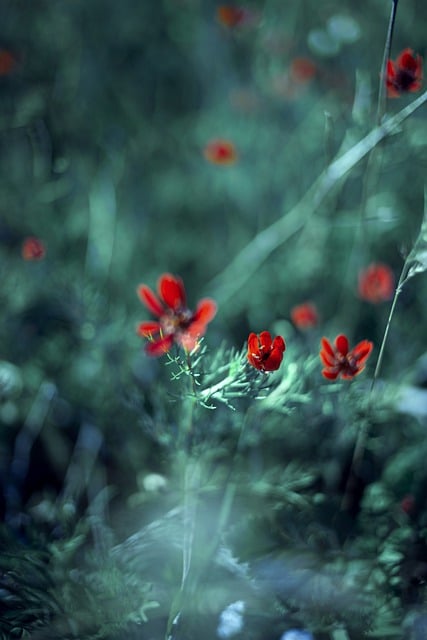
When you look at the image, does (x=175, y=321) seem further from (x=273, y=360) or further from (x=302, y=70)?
(x=302, y=70)

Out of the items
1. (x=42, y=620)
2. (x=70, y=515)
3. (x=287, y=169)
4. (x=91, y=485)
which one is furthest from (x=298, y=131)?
(x=42, y=620)

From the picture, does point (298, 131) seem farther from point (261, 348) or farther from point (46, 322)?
point (261, 348)

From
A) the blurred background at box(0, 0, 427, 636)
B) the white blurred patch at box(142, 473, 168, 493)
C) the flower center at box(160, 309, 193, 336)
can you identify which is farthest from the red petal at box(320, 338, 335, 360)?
the white blurred patch at box(142, 473, 168, 493)

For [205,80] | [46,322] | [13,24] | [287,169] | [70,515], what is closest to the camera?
[70,515]

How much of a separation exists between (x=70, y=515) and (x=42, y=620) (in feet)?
0.60

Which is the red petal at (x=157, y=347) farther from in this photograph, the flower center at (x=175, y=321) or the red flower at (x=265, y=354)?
the red flower at (x=265, y=354)

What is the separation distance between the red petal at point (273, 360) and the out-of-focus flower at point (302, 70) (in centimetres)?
148

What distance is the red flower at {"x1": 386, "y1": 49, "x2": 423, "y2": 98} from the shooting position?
117 cm

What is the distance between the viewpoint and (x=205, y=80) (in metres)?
2.52

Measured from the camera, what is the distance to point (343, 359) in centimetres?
111

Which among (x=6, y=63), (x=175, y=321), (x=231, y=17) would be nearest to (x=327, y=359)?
(x=175, y=321)

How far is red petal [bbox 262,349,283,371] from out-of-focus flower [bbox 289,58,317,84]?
1.48m

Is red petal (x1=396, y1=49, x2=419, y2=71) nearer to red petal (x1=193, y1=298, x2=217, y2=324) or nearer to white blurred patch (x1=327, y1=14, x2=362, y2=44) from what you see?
red petal (x1=193, y1=298, x2=217, y2=324)

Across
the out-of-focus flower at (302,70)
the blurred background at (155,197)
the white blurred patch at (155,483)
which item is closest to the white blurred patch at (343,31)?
the blurred background at (155,197)
